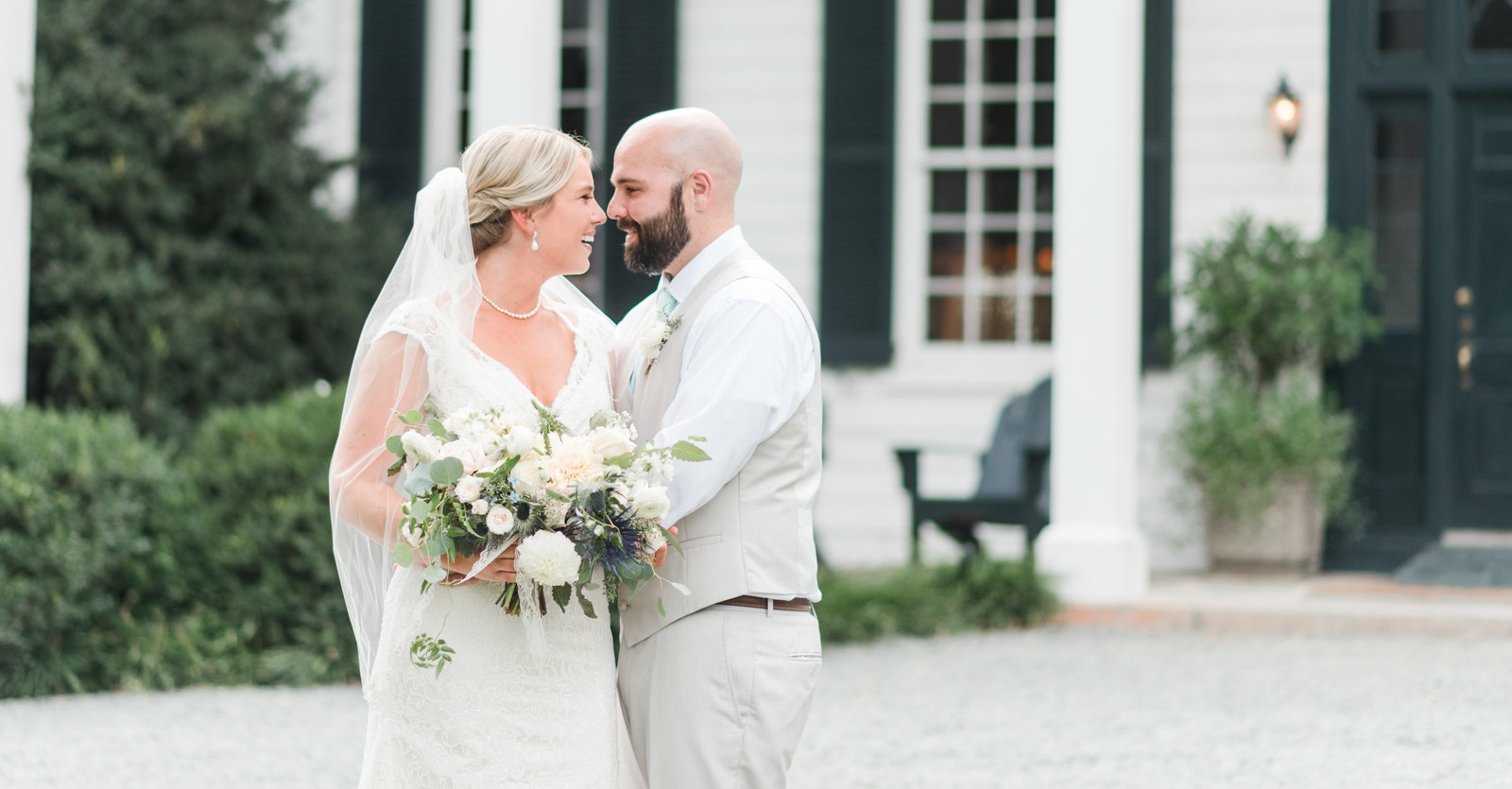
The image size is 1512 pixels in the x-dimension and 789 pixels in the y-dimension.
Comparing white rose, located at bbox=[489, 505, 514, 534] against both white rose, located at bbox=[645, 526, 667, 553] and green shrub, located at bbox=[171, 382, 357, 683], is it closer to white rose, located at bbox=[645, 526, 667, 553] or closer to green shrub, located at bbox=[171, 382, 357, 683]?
white rose, located at bbox=[645, 526, 667, 553]

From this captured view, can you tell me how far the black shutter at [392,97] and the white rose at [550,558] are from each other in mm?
7985

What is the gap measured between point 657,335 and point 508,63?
18.4 feet

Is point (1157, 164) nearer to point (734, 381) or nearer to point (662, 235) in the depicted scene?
point (662, 235)

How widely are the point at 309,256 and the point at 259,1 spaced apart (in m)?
1.43

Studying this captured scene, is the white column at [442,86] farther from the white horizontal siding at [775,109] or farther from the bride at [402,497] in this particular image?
the bride at [402,497]

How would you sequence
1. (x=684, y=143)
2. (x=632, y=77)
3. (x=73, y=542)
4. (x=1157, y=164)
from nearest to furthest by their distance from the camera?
1. (x=684, y=143)
2. (x=73, y=542)
3. (x=1157, y=164)
4. (x=632, y=77)

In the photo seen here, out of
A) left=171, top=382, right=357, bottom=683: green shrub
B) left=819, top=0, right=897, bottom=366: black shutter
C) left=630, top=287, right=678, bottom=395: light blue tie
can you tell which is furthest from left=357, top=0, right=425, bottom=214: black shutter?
left=630, top=287, right=678, bottom=395: light blue tie

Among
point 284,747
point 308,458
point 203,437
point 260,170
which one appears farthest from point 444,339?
point 260,170

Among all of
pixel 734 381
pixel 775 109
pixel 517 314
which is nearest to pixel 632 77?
pixel 775 109

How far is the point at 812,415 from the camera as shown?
9.46ft

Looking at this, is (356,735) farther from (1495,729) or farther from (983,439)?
(983,439)

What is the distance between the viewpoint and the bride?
115 inches

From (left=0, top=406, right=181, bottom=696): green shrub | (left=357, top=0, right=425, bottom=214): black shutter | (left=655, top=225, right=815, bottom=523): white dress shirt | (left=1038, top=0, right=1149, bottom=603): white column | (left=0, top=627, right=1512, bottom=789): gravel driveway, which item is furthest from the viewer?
(left=357, top=0, right=425, bottom=214): black shutter

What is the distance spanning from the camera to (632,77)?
10.0 meters
